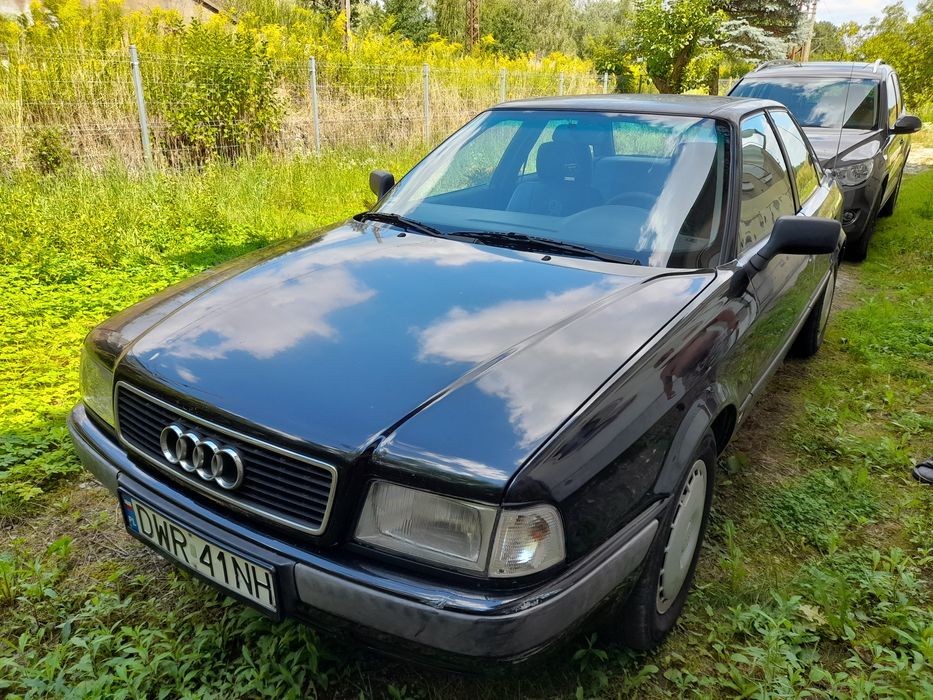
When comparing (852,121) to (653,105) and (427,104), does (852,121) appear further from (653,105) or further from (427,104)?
(427,104)

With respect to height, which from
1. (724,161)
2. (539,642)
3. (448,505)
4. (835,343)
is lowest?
(835,343)

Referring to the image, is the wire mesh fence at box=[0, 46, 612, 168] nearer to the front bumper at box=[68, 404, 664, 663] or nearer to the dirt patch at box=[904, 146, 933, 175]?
the front bumper at box=[68, 404, 664, 663]

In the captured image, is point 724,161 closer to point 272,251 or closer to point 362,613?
point 272,251

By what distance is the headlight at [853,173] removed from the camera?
592 centimetres

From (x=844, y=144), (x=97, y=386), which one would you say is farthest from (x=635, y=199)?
(x=844, y=144)

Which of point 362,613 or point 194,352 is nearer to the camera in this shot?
point 362,613

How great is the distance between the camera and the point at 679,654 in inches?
83.3

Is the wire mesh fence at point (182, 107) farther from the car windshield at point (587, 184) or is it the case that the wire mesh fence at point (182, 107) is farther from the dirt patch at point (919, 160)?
the dirt patch at point (919, 160)

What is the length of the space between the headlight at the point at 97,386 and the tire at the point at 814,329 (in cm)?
360

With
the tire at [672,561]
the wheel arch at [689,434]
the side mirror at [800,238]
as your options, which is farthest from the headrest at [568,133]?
the tire at [672,561]

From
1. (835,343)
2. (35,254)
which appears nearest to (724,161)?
(835,343)

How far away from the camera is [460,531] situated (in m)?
1.50

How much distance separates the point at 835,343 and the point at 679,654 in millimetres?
3258

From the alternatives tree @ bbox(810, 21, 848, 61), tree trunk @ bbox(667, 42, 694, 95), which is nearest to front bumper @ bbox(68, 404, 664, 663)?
tree trunk @ bbox(667, 42, 694, 95)
